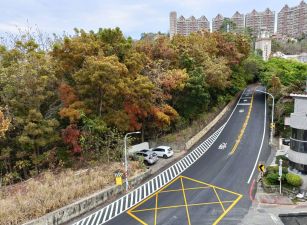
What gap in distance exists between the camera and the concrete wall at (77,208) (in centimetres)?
2005

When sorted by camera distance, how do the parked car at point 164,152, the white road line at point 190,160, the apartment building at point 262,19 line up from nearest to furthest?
1. the white road line at point 190,160
2. the parked car at point 164,152
3. the apartment building at point 262,19

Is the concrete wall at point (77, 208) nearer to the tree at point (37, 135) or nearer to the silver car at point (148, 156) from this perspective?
the silver car at point (148, 156)

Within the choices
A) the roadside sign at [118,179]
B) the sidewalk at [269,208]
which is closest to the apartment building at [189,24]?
the roadside sign at [118,179]

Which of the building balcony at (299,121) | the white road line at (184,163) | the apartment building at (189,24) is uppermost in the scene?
the apartment building at (189,24)

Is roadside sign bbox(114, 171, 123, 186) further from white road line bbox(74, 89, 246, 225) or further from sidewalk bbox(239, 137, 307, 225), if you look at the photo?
sidewalk bbox(239, 137, 307, 225)

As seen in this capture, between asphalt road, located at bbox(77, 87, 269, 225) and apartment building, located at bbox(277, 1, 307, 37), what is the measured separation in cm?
14793

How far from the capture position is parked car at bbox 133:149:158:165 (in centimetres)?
3272

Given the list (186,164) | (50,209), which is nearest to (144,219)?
(50,209)

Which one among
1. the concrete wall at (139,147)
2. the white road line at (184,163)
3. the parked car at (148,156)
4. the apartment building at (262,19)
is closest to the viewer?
the white road line at (184,163)

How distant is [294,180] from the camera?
24.9m

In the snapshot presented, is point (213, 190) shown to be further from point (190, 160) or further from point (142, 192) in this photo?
point (190, 160)

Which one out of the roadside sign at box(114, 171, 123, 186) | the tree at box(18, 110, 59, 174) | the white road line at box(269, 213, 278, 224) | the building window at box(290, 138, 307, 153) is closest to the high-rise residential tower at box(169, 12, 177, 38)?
the tree at box(18, 110, 59, 174)

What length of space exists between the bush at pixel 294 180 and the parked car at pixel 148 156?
13.3 m

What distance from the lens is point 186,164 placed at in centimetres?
3288
